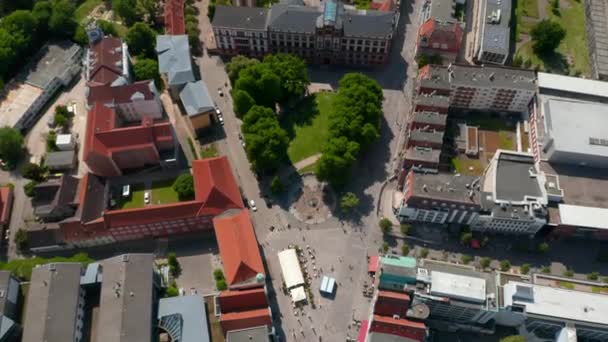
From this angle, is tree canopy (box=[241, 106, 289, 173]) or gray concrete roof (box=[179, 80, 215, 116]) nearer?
tree canopy (box=[241, 106, 289, 173])

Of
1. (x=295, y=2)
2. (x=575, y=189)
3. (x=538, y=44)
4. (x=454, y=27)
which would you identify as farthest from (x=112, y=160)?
(x=538, y=44)

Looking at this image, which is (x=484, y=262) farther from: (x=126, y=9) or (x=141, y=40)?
(x=126, y=9)

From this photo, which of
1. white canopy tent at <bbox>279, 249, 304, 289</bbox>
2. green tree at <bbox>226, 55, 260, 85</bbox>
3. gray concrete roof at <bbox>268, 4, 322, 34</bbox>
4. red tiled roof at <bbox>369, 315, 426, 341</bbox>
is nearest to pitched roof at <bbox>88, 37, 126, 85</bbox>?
green tree at <bbox>226, 55, 260, 85</bbox>

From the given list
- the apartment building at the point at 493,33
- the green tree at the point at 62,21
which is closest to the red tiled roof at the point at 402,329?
the apartment building at the point at 493,33

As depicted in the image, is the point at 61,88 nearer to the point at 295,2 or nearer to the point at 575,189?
the point at 295,2

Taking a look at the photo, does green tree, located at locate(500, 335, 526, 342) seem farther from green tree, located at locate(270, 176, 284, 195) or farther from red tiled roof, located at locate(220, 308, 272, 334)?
green tree, located at locate(270, 176, 284, 195)

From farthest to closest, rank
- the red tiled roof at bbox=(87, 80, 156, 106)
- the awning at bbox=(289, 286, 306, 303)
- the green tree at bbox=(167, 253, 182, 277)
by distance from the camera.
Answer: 1. the red tiled roof at bbox=(87, 80, 156, 106)
2. the green tree at bbox=(167, 253, 182, 277)
3. the awning at bbox=(289, 286, 306, 303)

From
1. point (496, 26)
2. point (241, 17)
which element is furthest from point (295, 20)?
point (496, 26)
